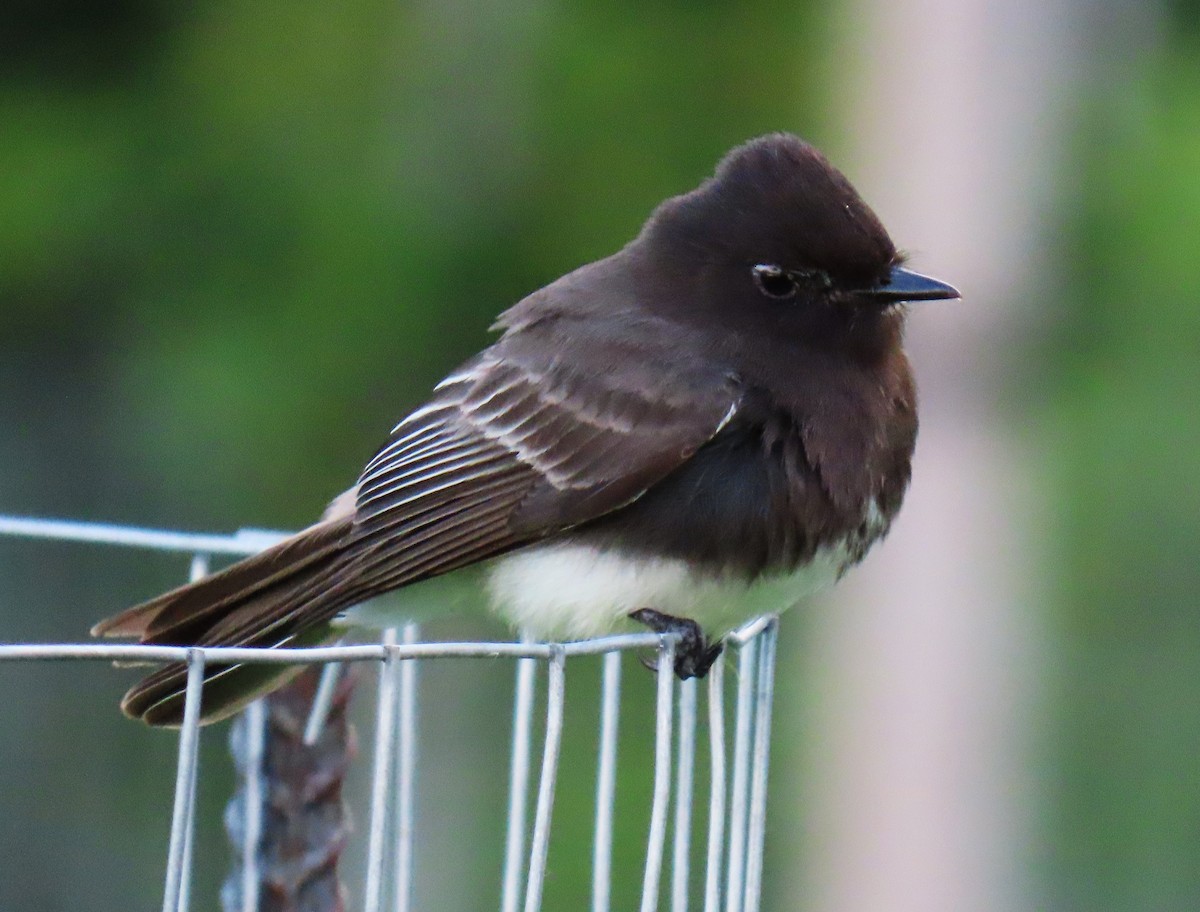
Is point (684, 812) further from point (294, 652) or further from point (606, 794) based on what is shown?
point (294, 652)

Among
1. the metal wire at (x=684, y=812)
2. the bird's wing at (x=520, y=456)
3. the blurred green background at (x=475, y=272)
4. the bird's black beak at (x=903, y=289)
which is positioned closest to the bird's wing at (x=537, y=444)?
the bird's wing at (x=520, y=456)

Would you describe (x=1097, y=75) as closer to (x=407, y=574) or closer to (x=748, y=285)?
(x=748, y=285)

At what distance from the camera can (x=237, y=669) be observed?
→ 6.81 feet

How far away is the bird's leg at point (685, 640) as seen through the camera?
2.29 metres

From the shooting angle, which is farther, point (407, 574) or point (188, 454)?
point (188, 454)

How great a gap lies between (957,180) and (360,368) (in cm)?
199

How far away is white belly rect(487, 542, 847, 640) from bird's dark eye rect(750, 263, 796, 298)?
0.41 metres

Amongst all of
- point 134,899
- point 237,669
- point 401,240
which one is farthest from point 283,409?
point 237,669

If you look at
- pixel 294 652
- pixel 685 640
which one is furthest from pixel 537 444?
pixel 294 652

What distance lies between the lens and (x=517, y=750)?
212cm

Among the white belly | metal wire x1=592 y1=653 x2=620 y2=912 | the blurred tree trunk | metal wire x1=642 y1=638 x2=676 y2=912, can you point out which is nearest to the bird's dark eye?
the white belly

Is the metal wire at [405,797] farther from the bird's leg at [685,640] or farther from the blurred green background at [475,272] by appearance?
the blurred green background at [475,272]

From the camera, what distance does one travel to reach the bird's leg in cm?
229

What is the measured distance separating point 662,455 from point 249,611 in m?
0.53
